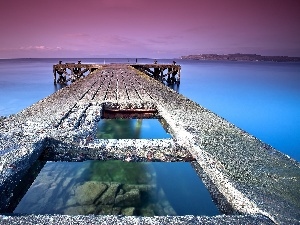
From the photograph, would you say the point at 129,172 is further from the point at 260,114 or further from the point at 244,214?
the point at 260,114

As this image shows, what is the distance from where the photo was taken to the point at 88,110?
411 cm

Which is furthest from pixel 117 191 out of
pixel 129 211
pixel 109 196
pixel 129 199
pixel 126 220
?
pixel 126 220

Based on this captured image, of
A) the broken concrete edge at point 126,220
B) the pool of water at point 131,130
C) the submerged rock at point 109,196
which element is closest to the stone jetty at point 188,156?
the broken concrete edge at point 126,220

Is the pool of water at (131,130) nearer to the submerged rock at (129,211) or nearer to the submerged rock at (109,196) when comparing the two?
the submerged rock at (109,196)

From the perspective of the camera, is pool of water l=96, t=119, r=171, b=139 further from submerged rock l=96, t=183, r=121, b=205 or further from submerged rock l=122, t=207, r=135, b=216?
submerged rock l=122, t=207, r=135, b=216

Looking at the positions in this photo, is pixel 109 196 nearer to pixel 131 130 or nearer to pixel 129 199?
pixel 129 199

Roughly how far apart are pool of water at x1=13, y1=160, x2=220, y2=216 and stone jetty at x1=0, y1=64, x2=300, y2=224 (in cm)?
186

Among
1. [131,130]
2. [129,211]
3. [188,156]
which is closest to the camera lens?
[188,156]

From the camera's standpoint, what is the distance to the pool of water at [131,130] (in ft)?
31.3

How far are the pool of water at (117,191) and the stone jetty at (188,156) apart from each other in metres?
1.86

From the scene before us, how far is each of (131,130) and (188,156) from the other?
791 cm

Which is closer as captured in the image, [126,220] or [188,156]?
[126,220]

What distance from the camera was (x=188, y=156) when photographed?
8.21 feet

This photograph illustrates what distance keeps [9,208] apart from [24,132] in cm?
109
